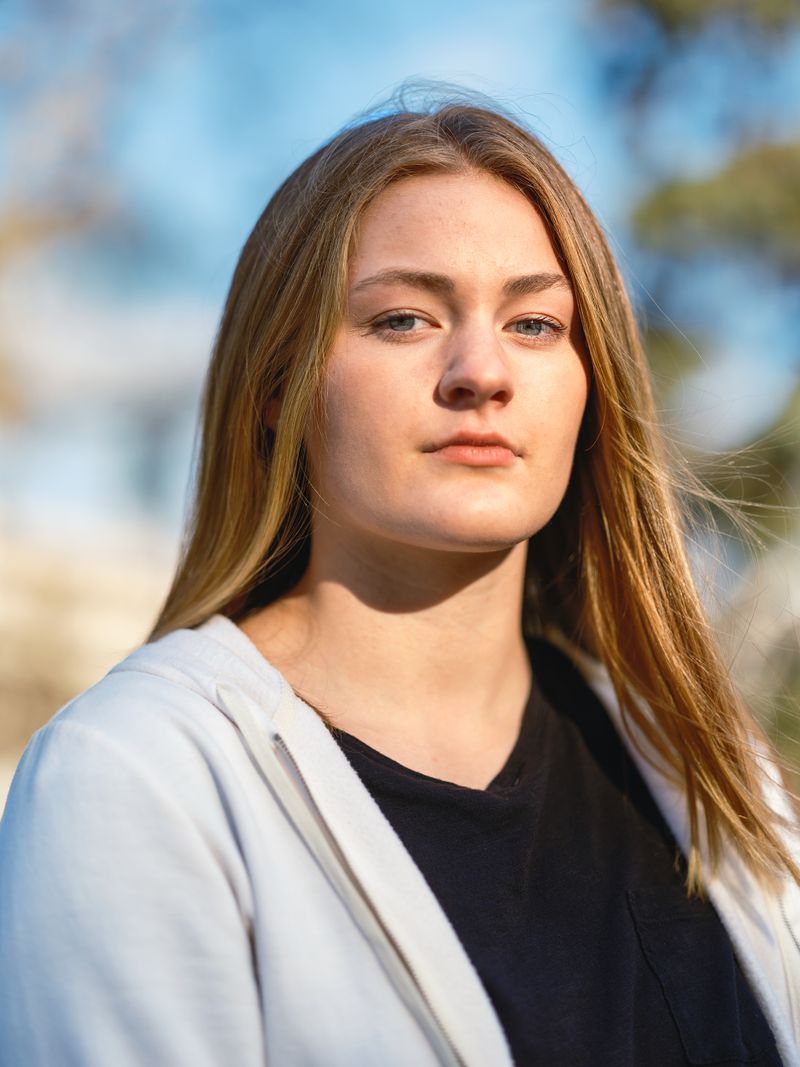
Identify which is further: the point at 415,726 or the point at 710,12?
the point at 710,12

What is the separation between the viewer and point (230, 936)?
4.82 ft

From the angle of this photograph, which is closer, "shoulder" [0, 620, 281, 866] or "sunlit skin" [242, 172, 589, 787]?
"shoulder" [0, 620, 281, 866]

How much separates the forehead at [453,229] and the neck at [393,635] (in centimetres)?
46

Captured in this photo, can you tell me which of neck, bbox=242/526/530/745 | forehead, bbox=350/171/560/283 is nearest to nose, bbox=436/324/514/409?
forehead, bbox=350/171/560/283

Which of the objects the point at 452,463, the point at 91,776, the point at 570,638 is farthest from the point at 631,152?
the point at 91,776

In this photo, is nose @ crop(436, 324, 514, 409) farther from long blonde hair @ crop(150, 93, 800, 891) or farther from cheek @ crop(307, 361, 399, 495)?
long blonde hair @ crop(150, 93, 800, 891)

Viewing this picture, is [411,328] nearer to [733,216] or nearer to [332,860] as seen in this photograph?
[332,860]

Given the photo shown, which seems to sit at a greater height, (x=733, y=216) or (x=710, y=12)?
(x=710, y=12)

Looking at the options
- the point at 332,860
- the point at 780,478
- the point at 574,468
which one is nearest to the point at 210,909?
the point at 332,860

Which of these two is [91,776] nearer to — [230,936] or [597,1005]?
[230,936]

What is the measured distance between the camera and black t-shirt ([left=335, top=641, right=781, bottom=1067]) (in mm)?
1579

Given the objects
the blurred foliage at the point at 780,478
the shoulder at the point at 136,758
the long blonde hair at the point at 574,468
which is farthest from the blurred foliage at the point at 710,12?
the shoulder at the point at 136,758

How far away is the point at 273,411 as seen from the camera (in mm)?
1978

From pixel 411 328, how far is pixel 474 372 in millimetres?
153
